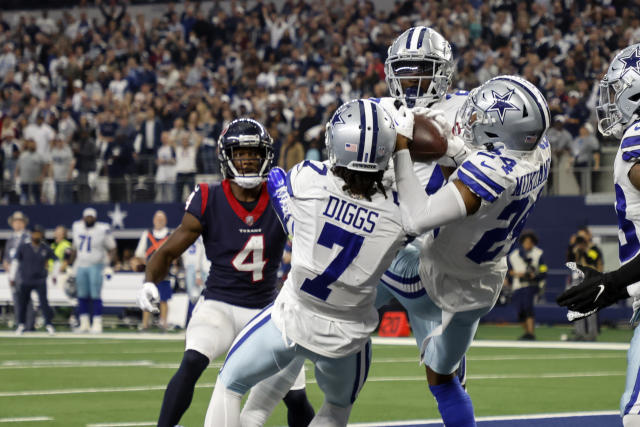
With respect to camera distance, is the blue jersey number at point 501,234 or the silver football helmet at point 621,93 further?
the blue jersey number at point 501,234

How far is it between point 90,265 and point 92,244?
32cm

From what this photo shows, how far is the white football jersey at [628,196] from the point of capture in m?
4.09

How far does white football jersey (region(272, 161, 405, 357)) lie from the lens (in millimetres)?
4449

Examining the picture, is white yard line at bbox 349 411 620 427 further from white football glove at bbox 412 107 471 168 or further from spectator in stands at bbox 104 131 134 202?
spectator in stands at bbox 104 131 134 202

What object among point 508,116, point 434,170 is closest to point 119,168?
point 434,170

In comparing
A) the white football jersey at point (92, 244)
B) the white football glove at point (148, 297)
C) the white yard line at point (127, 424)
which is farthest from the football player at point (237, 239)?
the white football jersey at point (92, 244)

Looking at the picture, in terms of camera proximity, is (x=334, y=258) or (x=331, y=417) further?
(x=331, y=417)

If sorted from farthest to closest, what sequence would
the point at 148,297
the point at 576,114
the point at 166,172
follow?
the point at 166,172 → the point at 576,114 → the point at 148,297

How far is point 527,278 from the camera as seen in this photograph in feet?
48.4

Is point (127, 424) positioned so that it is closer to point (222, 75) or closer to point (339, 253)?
point (339, 253)

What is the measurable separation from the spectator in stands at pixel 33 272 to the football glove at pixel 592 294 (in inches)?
503

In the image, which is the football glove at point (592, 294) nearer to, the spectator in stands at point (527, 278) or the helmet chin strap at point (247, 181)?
the helmet chin strap at point (247, 181)

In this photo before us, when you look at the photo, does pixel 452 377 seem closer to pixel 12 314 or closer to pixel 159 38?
pixel 12 314

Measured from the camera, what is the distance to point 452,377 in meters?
5.49
